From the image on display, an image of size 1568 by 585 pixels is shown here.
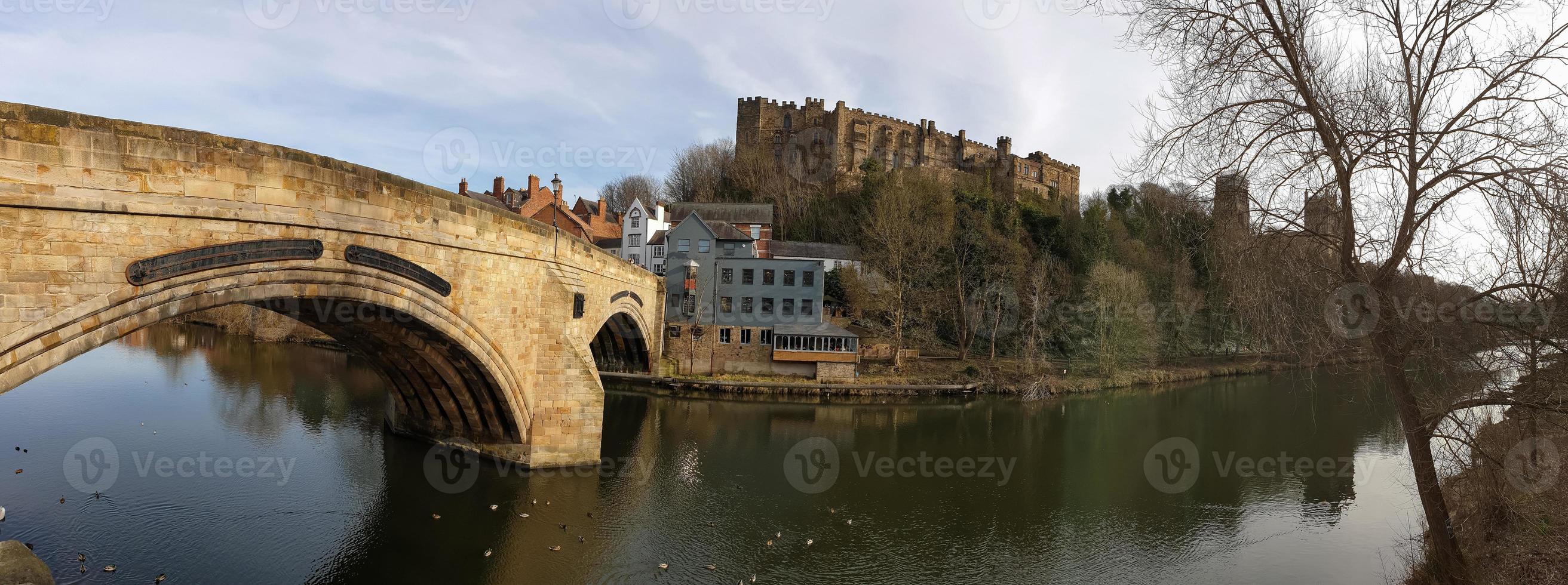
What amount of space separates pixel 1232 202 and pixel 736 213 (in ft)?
95.1

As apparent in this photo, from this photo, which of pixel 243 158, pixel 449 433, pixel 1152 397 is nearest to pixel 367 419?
pixel 449 433

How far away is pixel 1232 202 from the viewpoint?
669 centimetres

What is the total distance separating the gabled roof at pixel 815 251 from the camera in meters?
32.4

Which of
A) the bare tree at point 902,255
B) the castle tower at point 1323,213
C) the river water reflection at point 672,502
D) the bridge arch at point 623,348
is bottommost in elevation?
the river water reflection at point 672,502

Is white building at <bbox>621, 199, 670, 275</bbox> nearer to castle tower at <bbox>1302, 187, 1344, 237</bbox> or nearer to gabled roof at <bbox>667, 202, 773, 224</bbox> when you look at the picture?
gabled roof at <bbox>667, 202, 773, 224</bbox>

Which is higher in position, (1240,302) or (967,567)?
(1240,302)

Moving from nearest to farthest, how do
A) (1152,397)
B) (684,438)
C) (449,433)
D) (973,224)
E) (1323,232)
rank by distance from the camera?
(1323,232), (449,433), (684,438), (1152,397), (973,224)

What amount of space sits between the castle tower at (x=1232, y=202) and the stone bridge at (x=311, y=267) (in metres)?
9.48

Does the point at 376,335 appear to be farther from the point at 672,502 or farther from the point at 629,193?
the point at 629,193

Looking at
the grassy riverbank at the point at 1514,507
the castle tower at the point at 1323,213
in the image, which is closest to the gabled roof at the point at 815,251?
the castle tower at the point at 1323,213

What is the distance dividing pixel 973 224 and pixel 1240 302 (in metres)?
24.9

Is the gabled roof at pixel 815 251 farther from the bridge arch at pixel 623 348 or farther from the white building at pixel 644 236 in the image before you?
the bridge arch at pixel 623 348

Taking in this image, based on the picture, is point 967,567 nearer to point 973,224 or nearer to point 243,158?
point 243,158

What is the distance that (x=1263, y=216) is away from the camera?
21.4ft
